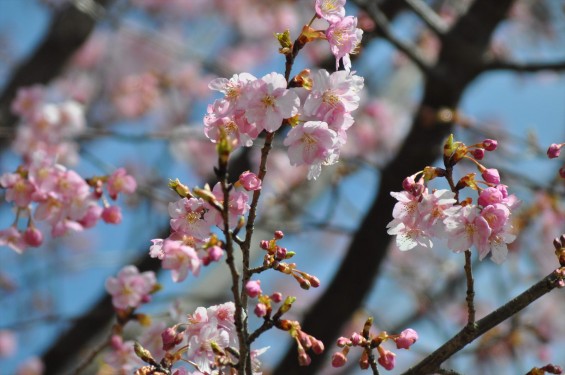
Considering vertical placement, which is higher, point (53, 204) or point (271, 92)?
point (271, 92)

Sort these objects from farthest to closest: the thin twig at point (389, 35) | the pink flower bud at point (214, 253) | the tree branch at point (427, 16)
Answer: the tree branch at point (427, 16)
the thin twig at point (389, 35)
the pink flower bud at point (214, 253)

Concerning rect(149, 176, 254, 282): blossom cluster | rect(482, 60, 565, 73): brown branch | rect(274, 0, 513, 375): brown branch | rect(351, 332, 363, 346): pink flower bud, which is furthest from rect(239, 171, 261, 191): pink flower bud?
rect(482, 60, 565, 73): brown branch

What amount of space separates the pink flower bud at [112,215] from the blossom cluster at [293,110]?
0.70 metres

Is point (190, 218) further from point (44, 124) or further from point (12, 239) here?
point (44, 124)

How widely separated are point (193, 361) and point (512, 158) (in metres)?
2.48

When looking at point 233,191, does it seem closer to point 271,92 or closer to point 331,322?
point 271,92

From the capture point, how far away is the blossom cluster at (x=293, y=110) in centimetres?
123

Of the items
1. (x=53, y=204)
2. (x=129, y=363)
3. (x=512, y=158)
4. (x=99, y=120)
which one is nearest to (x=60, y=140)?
(x=53, y=204)

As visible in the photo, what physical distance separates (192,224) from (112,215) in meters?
0.69

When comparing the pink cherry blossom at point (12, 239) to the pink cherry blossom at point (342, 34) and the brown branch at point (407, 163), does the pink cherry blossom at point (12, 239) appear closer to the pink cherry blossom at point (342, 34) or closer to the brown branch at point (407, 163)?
the pink cherry blossom at point (342, 34)

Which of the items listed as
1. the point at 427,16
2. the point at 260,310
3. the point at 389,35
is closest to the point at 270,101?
the point at 260,310

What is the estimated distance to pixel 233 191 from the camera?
4.29 ft

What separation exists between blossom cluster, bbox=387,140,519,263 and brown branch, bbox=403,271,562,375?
0.10m

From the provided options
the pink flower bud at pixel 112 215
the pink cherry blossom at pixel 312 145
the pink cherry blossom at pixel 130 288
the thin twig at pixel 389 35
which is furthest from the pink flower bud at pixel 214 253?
the thin twig at pixel 389 35
